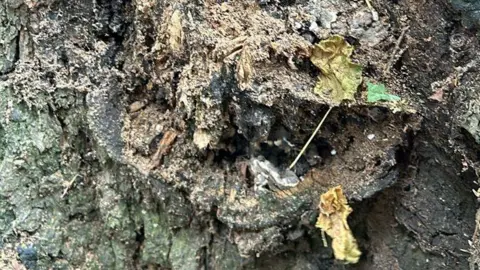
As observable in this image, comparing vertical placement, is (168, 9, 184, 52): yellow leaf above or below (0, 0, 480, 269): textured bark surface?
above

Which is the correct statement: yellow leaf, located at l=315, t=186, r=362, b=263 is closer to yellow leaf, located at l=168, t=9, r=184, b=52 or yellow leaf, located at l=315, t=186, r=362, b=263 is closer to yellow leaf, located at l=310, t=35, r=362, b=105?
yellow leaf, located at l=310, t=35, r=362, b=105

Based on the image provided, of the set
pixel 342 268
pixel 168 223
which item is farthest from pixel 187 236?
pixel 342 268

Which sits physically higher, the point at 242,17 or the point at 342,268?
the point at 242,17

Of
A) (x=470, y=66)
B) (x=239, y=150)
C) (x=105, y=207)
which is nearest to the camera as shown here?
(x=470, y=66)

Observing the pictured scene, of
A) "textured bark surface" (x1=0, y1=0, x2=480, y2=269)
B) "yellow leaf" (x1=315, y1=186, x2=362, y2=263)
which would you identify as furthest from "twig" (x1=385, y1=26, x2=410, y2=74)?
"yellow leaf" (x1=315, y1=186, x2=362, y2=263)

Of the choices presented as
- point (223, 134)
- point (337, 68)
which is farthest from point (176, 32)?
point (337, 68)

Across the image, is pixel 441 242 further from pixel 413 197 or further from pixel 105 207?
pixel 105 207
